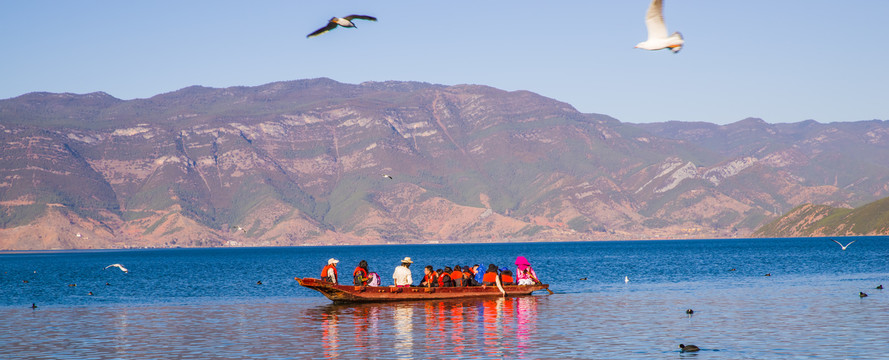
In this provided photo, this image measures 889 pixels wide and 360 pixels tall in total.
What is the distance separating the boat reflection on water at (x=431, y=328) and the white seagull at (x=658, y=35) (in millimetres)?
14902

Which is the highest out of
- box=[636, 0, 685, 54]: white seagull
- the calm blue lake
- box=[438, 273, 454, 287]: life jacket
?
box=[636, 0, 685, 54]: white seagull

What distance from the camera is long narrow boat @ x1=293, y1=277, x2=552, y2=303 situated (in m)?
58.3

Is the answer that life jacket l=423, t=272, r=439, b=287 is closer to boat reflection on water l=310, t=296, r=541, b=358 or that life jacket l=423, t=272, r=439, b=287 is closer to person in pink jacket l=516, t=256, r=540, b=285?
boat reflection on water l=310, t=296, r=541, b=358

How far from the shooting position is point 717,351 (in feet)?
114

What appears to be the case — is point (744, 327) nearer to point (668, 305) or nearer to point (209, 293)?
point (668, 305)

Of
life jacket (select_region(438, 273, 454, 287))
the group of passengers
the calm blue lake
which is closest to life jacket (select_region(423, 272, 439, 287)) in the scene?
the group of passengers

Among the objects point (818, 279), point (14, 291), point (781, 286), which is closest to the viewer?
point (781, 286)

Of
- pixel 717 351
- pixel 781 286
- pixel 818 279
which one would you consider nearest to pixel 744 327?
pixel 717 351

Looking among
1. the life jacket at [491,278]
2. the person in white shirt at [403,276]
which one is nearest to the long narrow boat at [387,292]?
the person in white shirt at [403,276]

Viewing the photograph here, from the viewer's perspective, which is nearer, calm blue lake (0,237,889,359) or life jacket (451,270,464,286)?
calm blue lake (0,237,889,359)

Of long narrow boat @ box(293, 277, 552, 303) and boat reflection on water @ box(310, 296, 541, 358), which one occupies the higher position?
long narrow boat @ box(293, 277, 552, 303)

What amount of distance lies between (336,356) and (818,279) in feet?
179

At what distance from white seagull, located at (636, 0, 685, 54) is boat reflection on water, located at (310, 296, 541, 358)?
14.9m

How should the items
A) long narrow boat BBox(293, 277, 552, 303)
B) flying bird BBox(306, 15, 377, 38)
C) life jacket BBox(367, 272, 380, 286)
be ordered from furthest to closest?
1. life jacket BBox(367, 272, 380, 286)
2. long narrow boat BBox(293, 277, 552, 303)
3. flying bird BBox(306, 15, 377, 38)
